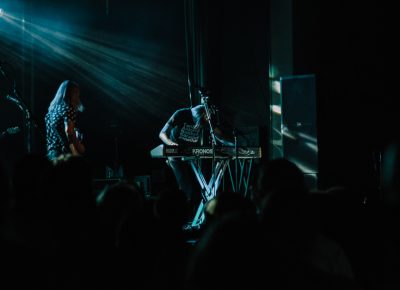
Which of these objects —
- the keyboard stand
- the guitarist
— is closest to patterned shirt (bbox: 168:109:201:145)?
the keyboard stand

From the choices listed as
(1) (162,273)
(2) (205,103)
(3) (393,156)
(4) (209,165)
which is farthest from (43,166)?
(4) (209,165)

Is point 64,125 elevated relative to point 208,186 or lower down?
elevated

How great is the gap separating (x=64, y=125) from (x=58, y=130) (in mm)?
75

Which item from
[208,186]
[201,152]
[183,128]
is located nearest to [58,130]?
[201,152]

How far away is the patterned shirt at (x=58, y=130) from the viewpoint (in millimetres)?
4922

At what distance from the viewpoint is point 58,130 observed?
4938 mm

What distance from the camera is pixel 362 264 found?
2.30 m

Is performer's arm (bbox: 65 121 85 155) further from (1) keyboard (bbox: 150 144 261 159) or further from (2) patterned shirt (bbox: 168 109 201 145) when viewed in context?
(2) patterned shirt (bbox: 168 109 201 145)

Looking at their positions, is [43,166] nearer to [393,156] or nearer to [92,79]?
[393,156]

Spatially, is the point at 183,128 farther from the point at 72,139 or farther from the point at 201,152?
the point at 72,139

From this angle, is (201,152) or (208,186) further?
(208,186)

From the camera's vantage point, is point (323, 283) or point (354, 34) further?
point (354, 34)

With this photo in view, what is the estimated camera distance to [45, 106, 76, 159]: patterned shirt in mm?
4922

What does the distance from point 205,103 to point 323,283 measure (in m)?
4.52
